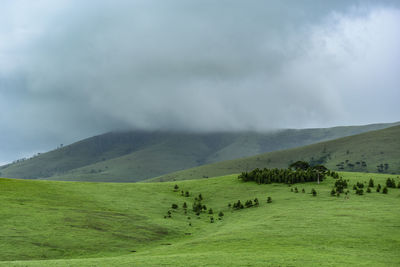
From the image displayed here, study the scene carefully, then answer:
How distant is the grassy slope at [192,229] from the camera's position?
1326 inches

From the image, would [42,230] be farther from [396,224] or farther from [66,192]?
[396,224]

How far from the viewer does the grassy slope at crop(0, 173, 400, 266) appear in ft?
111

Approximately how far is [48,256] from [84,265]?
1488 centimetres

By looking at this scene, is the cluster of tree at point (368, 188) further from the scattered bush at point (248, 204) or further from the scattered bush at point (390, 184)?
the scattered bush at point (248, 204)

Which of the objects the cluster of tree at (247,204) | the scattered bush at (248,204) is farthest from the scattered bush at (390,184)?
the scattered bush at (248,204)

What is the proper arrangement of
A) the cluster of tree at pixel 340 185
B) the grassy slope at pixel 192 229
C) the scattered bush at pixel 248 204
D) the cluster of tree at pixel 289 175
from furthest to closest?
1. the cluster of tree at pixel 289 175
2. the cluster of tree at pixel 340 185
3. the scattered bush at pixel 248 204
4. the grassy slope at pixel 192 229

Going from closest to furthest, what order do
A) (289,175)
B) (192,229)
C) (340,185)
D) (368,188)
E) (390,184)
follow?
1. (192,229)
2. (368,188)
3. (340,185)
4. (390,184)
5. (289,175)

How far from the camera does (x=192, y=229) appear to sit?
6334 centimetres

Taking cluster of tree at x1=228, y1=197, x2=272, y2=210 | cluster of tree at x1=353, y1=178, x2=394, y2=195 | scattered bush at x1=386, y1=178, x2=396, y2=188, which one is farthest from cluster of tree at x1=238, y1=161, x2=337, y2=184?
cluster of tree at x1=228, y1=197, x2=272, y2=210

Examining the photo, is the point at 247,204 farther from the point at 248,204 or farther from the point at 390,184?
the point at 390,184

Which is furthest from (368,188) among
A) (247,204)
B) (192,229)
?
(192,229)

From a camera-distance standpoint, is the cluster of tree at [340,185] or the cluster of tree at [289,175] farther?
the cluster of tree at [289,175]

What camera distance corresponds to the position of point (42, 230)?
50.7 m

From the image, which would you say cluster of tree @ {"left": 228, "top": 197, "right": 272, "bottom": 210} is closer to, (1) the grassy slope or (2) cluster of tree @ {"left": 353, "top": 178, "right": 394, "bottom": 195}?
(1) the grassy slope
